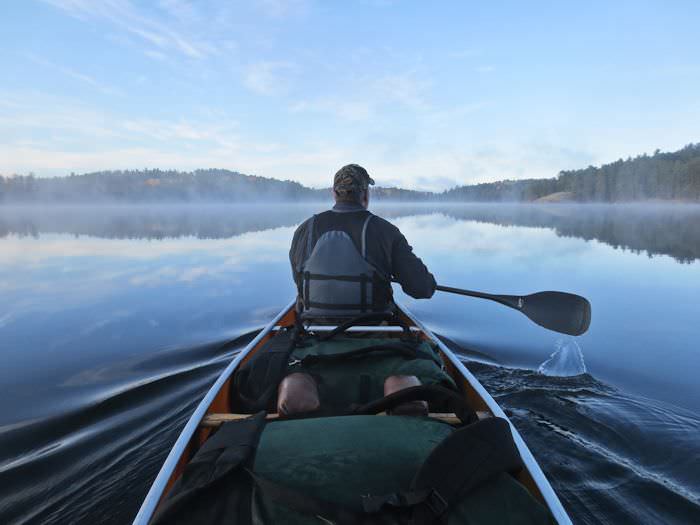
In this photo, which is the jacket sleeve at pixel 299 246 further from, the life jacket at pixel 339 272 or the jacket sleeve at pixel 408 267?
the jacket sleeve at pixel 408 267

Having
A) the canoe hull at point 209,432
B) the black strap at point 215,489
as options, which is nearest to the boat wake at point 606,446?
the canoe hull at point 209,432

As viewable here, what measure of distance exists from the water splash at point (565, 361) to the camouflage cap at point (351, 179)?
11.6 ft

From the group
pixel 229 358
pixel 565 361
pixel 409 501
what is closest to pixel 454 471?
pixel 409 501

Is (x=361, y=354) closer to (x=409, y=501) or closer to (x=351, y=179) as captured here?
(x=409, y=501)

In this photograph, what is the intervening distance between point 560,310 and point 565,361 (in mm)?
1496

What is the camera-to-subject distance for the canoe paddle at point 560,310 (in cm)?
462

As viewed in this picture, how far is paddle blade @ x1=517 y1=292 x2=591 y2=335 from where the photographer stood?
4.62 m

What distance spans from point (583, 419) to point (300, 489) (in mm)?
A: 3648

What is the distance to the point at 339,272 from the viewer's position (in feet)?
11.2

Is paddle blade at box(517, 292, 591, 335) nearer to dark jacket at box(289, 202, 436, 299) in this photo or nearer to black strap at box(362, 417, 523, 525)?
dark jacket at box(289, 202, 436, 299)

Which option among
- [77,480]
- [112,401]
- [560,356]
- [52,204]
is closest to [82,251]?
[112,401]

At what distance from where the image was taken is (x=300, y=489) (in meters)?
1.32

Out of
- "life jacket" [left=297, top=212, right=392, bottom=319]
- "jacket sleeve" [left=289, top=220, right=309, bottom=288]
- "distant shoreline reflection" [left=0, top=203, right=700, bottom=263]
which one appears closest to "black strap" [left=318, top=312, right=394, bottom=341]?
"life jacket" [left=297, top=212, right=392, bottom=319]

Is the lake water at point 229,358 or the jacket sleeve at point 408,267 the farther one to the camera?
the jacket sleeve at point 408,267
